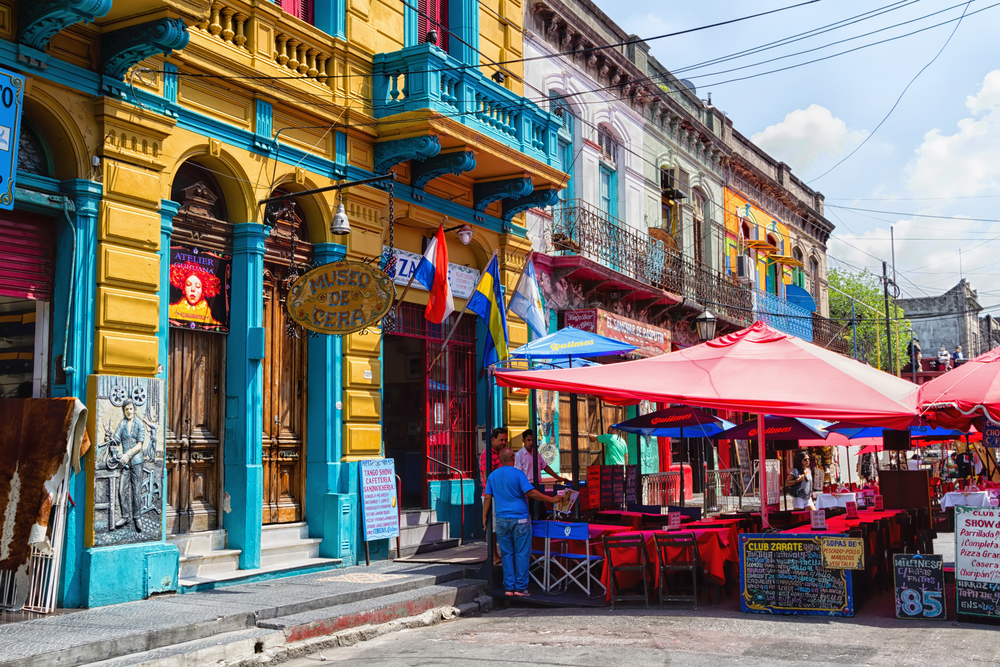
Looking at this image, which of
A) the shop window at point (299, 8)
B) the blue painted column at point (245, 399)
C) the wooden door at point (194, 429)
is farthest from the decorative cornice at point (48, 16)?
the shop window at point (299, 8)

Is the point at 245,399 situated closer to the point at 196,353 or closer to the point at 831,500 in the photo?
the point at 196,353

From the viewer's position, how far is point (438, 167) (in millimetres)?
13469

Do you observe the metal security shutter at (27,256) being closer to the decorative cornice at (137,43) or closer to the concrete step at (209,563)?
the decorative cornice at (137,43)

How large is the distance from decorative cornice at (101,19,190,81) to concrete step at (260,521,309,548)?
5280 mm

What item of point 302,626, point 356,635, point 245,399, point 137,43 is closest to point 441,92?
point 137,43

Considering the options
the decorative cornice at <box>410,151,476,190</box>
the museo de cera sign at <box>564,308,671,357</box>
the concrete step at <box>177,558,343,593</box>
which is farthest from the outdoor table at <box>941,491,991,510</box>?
the concrete step at <box>177,558,343,593</box>

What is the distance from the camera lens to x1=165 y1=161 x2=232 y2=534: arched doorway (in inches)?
406

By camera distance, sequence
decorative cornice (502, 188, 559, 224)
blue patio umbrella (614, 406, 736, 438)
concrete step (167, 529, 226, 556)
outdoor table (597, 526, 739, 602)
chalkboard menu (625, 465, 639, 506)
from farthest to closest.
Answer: decorative cornice (502, 188, 559, 224) < blue patio umbrella (614, 406, 736, 438) < chalkboard menu (625, 465, 639, 506) < outdoor table (597, 526, 739, 602) < concrete step (167, 529, 226, 556)

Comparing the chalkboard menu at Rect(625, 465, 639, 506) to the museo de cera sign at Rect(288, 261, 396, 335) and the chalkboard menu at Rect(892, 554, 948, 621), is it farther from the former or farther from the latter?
the museo de cera sign at Rect(288, 261, 396, 335)

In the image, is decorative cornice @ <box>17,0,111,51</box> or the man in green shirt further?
the man in green shirt

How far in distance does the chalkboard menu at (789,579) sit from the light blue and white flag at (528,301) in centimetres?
496

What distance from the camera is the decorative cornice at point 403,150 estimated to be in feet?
41.5

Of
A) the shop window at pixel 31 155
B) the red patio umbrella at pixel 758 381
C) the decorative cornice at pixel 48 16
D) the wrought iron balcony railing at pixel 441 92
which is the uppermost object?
the wrought iron balcony railing at pixel 441 92

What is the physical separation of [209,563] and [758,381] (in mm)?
6185
